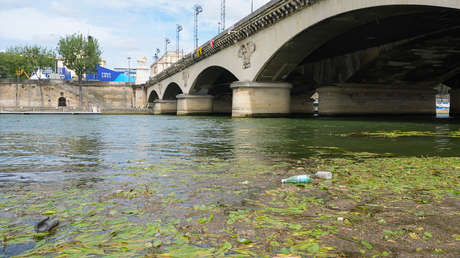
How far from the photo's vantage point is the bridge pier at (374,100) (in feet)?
106

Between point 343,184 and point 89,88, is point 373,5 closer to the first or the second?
point 343,184

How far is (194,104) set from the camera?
48.7 m

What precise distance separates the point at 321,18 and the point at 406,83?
61.3ft

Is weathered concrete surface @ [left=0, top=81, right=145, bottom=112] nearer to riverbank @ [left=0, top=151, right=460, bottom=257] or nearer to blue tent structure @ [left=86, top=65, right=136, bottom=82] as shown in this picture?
blue tent structure @ [left=86, top=65, right=136, bottom=82]

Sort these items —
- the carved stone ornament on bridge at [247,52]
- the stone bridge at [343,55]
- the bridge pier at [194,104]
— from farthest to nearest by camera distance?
the bridge pier at [194,104] < the carved stone ornament on bridge at [247,52] < the stone bridge at [343,55]

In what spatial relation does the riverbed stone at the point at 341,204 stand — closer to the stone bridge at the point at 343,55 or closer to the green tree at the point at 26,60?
the stone bridge at the point at 343,55

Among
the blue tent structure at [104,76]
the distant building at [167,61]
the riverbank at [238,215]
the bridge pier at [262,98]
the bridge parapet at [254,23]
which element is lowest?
the riverbank at [238,215]

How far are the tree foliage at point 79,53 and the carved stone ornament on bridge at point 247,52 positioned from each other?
60009 millimetres

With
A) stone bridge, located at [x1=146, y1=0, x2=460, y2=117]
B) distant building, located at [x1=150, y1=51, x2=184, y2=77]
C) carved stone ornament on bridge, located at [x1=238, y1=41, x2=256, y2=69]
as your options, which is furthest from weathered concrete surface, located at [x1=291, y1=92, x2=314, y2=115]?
distant building, located at [x1=150, y1=51, x2=184, y2=77]

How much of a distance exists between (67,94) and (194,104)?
4655cm

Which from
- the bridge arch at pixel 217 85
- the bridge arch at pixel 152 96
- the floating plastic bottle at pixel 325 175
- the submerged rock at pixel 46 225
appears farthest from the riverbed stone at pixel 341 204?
the bridge arch at pixel 152 96

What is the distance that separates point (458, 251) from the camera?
247cm

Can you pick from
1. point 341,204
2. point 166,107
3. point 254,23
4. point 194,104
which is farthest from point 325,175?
point 166,107

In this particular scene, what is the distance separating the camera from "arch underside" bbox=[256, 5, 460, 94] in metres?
18.4
